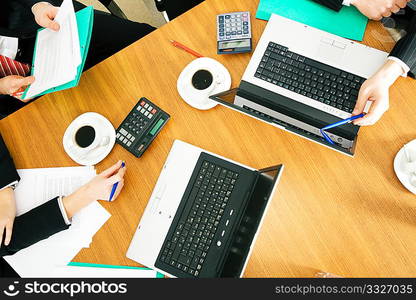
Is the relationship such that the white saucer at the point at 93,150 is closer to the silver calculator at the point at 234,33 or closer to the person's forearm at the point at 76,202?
the person's forearm at the point at 76,202

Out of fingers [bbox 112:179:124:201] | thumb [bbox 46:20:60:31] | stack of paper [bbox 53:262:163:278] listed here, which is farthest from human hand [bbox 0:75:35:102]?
A: stack of paper [bbox 53:262:163:278]

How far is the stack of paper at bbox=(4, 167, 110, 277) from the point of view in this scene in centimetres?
104

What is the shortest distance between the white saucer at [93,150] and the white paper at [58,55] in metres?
0.13

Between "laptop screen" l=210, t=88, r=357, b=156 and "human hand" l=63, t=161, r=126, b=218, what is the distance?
35cm

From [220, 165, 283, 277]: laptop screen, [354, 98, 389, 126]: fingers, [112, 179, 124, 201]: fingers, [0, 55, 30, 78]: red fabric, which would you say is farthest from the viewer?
[0, 55, 30, 78]: red fabric

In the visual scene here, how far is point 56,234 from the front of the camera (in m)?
1.07

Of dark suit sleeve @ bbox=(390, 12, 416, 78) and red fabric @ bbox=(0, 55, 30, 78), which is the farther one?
red fabric @ bbox=(0, 55, 30, 78)

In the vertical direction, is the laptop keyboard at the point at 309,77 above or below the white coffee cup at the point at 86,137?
above

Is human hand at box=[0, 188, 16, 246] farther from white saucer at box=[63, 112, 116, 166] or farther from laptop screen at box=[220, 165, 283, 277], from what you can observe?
laptop screen at box=[220, 165, 283, 277]

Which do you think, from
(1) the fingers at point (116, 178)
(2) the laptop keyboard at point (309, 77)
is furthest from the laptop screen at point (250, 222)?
(1) the fingers at point (116, 178)

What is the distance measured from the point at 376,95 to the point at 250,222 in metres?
0.48

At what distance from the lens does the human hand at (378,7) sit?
1029 mm

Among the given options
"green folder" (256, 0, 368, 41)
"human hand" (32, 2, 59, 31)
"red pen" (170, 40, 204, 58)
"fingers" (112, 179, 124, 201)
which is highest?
"green folder" (256, 0, 368, 41)

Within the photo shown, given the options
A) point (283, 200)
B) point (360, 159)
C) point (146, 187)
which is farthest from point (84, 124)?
point (360, 159)
